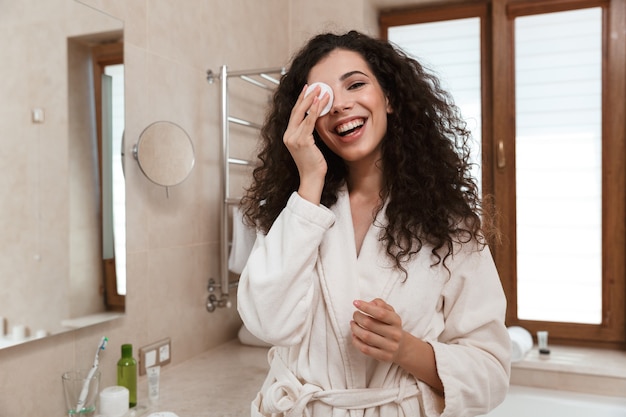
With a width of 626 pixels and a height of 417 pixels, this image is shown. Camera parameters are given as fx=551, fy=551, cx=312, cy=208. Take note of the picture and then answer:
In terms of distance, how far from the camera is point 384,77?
1167 mm

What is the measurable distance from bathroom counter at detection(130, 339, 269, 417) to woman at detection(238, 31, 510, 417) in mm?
472

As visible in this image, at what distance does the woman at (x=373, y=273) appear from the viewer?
0.97 m

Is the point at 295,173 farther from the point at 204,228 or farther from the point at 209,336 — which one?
the point at 209,336

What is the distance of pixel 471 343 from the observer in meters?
1.02

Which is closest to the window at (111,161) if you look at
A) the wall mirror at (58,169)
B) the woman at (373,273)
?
the wall mirror at (58,169)

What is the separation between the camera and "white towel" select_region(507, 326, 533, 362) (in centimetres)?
210

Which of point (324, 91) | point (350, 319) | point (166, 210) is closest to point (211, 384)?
point (166, 210)

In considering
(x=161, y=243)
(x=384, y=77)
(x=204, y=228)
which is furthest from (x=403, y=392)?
(x=204, y=228)

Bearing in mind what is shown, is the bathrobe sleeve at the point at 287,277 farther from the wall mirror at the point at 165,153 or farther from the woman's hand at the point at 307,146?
the wall mirror at the point at 165,153

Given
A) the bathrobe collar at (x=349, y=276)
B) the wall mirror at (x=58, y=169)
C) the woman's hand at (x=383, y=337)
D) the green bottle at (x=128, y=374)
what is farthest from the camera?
the green bottle at (x=128, y=374)

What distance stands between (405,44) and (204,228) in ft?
4.46

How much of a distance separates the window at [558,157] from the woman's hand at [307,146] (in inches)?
64.2

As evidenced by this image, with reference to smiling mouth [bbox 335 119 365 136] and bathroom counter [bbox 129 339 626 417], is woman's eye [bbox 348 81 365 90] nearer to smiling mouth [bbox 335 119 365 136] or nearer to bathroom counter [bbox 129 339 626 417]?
smiling mouth [bbox 335 119 365 136]

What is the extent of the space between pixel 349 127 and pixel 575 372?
152cm
